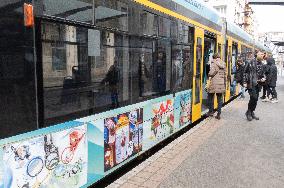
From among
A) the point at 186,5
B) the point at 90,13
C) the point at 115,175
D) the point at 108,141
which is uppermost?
the point at 186,5

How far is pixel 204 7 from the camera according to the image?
9148mm

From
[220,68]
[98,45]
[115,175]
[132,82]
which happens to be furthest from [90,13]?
[220,68]

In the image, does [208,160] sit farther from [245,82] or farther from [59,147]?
[245,82]

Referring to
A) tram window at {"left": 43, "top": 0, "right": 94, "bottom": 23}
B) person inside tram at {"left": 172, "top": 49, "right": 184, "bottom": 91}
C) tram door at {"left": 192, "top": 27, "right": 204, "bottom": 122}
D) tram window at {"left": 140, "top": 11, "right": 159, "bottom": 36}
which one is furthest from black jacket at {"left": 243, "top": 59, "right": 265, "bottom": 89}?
tram window at {"left": 43, "top": 0, "right": 94, "bottom": 23}

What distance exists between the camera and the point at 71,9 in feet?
12.3

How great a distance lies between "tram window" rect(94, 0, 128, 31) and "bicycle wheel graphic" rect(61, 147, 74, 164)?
1508 mm

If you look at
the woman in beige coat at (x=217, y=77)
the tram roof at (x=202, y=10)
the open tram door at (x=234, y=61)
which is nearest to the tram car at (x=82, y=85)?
the tram roof at (x=202, y=10)

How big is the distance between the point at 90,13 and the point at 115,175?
271 centimetres

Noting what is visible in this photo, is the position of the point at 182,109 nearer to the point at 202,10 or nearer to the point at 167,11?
the point at 167,11

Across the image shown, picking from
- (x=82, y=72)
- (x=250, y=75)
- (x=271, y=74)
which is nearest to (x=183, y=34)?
(x=250, y=75)

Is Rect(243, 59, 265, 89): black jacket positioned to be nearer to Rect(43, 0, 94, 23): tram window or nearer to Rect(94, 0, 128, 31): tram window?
Rect(94, 0, 128, 31): tram window

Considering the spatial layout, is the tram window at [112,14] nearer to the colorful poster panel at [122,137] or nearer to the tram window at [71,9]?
the tram window at [71,9]

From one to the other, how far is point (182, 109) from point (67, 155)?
407 centimetres

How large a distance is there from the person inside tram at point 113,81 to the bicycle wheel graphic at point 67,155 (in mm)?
982
